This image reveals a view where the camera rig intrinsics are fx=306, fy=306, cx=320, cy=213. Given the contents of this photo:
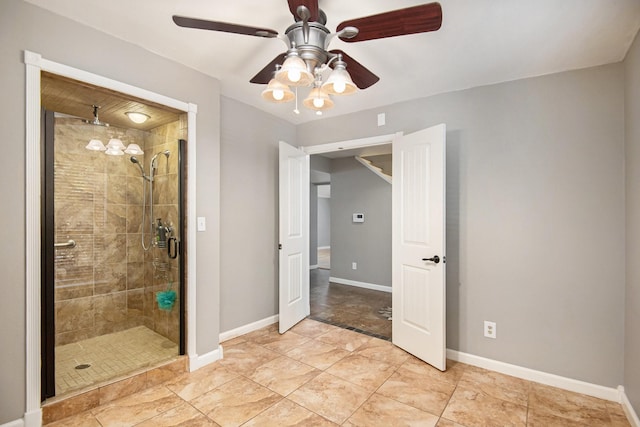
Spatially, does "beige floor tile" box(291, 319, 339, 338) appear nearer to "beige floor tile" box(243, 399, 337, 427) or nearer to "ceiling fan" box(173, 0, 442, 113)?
"beige floor tile" box(243, 399, 337, 427)

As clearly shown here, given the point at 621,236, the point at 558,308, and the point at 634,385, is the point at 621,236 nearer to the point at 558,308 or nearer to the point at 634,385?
the point at 558,308

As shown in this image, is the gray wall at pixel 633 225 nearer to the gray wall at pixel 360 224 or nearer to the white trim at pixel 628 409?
the white trim at pixel 628 409

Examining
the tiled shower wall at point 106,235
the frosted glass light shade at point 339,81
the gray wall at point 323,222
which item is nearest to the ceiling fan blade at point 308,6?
the frosted glass light shade at point 339,81

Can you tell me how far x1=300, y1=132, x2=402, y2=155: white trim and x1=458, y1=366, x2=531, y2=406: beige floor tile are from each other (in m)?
2.31

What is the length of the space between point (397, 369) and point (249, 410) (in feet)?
4.20

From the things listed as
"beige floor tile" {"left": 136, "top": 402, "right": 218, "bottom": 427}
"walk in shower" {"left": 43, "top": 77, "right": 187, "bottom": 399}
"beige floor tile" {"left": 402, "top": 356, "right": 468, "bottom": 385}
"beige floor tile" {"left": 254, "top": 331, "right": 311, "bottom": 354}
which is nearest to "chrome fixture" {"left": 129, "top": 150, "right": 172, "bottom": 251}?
"walk in shower" {"left": 43, "top": 77, "right": 187, "bottom": 399}

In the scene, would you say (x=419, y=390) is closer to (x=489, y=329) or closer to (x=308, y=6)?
(x=489, y=329)

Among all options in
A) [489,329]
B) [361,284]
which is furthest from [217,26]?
[361,284]

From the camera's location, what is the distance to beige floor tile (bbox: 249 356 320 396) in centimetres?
236

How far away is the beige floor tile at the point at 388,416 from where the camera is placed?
6.39 ft

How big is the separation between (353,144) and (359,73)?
1666 mm

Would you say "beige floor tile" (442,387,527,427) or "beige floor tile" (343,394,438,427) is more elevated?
"beige floor tile" (343,394,438,427)

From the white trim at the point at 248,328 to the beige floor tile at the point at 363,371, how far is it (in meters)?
1.16

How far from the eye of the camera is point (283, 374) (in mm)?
2533
